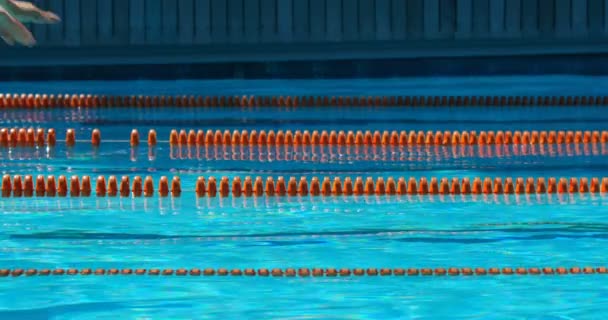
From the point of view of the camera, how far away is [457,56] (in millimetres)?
15367

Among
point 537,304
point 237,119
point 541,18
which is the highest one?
point 541,18

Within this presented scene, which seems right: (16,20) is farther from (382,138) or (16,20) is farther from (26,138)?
(382,138)

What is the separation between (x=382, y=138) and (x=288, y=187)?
2535mm

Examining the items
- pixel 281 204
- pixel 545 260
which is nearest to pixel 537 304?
pixel 545 260

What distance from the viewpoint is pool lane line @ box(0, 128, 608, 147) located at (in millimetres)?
10523

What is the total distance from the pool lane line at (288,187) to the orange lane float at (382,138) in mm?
2128

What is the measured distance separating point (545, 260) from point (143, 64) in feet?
31.3

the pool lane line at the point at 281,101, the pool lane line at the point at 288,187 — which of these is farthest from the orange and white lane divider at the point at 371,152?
the pool lane line at the point at 281,101

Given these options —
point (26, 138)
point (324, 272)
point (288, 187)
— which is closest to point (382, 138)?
point (288, 187)

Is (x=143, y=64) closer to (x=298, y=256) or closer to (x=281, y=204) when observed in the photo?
(x=281, y=204)

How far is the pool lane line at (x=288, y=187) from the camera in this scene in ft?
27.2

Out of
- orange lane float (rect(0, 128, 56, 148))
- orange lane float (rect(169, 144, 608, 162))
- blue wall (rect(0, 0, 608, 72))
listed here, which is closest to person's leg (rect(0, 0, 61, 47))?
orange lane float (rect(0, 128, 56, 148))

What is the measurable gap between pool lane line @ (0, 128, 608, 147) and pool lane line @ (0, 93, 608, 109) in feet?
7.81

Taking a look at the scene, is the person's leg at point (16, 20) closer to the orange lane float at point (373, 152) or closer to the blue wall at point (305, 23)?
the orange lane float at point (373, 152)
